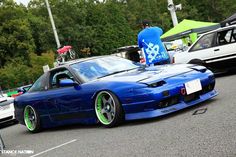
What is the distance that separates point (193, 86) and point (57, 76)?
2.65 meters

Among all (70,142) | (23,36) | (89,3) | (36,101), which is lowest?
(70,142)

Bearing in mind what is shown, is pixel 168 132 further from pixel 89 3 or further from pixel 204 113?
pixel 89 3

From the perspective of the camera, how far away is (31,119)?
8.17m

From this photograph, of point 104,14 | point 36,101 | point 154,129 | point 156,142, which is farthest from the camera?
point 104,14

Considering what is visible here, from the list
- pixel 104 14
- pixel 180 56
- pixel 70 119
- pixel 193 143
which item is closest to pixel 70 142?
pixel 70 119

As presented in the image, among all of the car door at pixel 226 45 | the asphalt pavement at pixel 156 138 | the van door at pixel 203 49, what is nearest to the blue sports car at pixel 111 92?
the asphalt pavement at pixel 156 138

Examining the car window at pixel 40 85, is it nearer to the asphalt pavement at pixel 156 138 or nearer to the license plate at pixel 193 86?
the asphalt pavement at pixel 156 138

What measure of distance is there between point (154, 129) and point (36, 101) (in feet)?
10.0

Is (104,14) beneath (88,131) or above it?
above

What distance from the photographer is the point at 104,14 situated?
70938 millimetres

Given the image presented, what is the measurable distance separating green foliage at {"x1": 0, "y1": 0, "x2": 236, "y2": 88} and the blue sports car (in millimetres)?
36487

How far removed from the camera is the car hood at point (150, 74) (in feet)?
20.2

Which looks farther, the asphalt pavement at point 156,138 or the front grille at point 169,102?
the front grille at point 169,102

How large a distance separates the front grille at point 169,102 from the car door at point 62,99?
146 centimetres
